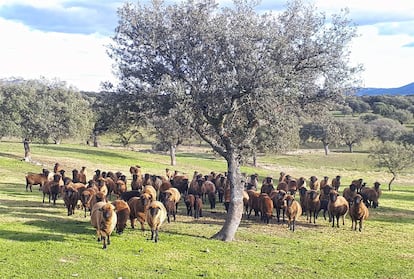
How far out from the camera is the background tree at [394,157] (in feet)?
144

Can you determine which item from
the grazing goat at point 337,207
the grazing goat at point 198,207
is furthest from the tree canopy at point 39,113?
the grazing goat at point 337,207

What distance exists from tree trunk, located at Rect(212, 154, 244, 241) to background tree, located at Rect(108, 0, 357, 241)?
0.27 m

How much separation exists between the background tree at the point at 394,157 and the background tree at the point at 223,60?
99.6ft

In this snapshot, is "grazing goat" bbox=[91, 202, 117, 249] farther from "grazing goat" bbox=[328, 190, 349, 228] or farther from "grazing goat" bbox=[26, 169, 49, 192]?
"grazing goat" bbox=[26, 169, 49, 192]

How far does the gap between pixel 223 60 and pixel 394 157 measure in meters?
33.8

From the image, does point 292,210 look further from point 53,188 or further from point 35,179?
point 35,179

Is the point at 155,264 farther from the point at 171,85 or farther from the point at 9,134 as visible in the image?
the point at 9,134

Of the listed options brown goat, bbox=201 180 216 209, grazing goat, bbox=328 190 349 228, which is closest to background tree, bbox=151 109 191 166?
grazing goat, bbox=328 190 349 228

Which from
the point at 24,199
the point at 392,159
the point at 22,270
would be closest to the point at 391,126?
the point at 392,159

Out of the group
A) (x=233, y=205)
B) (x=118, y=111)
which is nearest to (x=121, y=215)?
(x=118, y=111)

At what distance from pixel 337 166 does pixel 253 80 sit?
57947 millimetres

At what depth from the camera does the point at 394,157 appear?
1729 inches

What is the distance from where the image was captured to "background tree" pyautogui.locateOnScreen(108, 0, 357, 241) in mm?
15156

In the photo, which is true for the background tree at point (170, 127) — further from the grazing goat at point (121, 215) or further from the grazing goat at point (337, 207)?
the grazing goat at point (337, 207)
